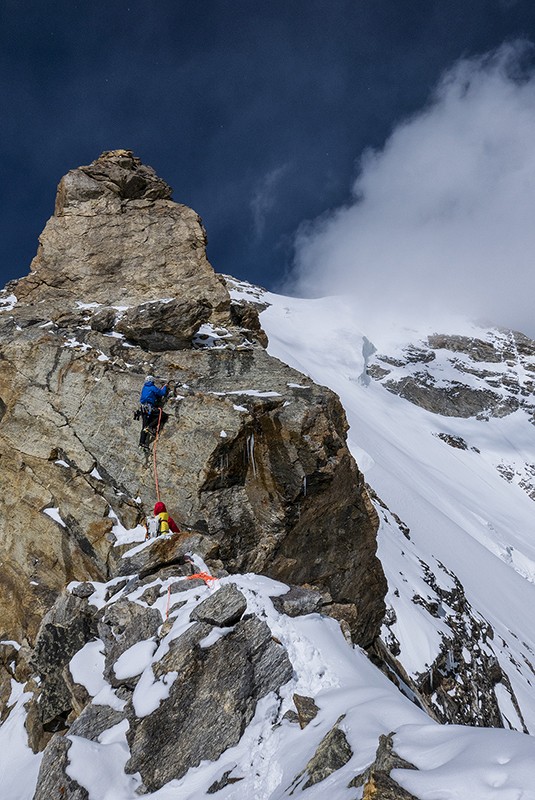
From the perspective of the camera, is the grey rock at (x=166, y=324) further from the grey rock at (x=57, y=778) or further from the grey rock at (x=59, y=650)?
the grey rock at (x=57, y=778)

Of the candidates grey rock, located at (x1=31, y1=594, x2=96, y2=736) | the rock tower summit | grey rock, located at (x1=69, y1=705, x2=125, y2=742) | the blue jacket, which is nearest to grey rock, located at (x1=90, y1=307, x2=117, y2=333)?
the rock tower summit

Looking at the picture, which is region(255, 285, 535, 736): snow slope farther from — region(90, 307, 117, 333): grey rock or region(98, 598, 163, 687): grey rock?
region(90, 307, 117, 333): grey rock

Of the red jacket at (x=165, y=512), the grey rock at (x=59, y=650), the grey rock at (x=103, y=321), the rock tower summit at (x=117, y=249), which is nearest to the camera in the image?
the grey rock at (x=59, y=650)

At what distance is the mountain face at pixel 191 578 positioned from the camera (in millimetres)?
5098

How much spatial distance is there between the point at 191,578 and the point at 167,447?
377 centimetres

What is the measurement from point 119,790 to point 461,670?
19514 mm

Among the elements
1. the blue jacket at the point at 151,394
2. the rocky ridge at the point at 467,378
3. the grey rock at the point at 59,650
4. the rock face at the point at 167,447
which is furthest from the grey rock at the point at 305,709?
the rocky ridge at the point at 467,378

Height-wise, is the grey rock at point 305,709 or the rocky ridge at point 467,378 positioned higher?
the rocky ridge at point 467,378

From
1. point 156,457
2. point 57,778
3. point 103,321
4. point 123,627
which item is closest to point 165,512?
point 156,457

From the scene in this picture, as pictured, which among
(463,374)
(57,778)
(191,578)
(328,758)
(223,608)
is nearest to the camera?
(328,758)

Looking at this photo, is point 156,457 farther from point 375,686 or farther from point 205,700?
point 375,686

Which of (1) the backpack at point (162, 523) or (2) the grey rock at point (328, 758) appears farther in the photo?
(1) the backpack at point (162, 523)

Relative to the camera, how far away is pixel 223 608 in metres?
6.73

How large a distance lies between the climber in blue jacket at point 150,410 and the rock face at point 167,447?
347mm
